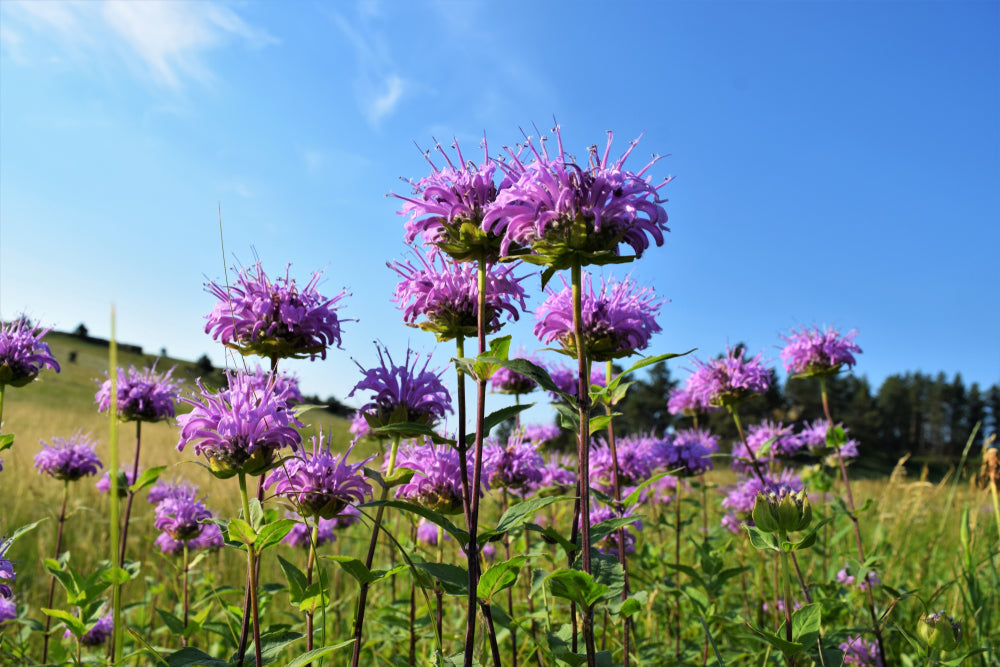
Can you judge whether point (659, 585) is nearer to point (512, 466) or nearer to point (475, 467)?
point (512, 466)

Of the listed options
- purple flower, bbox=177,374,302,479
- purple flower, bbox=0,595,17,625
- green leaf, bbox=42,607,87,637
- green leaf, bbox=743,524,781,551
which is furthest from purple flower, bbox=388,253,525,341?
purple flower, bbox=0,595,17,625

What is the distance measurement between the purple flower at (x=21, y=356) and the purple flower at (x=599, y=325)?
206cm

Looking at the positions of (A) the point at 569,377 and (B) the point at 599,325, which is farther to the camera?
(A) the point at 569,377

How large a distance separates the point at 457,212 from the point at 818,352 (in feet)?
10.6

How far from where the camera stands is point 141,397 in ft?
10.1

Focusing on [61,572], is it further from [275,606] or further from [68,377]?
[68,377]

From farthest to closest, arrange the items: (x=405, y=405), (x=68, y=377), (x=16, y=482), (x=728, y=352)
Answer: (x=68, y=377)
(x=16, y=482)
(x=728, y=352)
(x=405, y=405)

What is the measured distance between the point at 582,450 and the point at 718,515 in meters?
5.94

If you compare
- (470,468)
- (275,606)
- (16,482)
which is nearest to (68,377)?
(16,482)

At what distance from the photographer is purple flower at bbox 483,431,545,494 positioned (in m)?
3.14

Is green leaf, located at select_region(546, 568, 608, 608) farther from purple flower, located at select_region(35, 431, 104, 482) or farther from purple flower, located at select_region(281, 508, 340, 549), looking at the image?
purple flower, located at select_region(35, 431, 104, 482)

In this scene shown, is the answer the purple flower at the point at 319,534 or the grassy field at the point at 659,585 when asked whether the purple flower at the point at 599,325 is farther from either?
the purple flower at the point at 319,534

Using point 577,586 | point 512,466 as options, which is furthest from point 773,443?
point 577,586

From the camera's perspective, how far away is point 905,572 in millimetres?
5059
